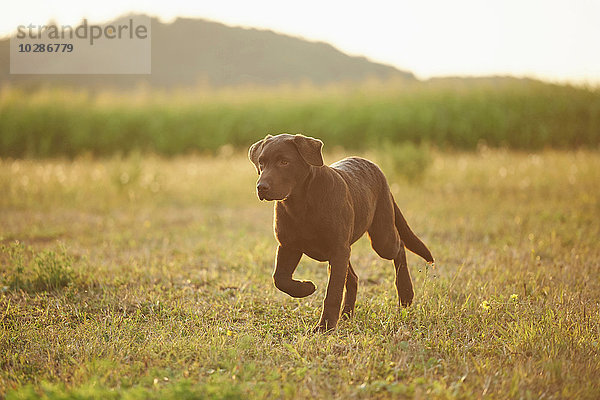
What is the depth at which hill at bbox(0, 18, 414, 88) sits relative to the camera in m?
34.4

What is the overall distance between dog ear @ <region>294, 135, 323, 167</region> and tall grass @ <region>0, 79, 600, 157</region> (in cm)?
1551

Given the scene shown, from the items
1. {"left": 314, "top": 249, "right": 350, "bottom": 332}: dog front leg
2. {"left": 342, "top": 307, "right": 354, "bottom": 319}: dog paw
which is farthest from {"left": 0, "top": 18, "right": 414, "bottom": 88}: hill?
{"left": 314, "top": 249, "right": 350, "bottom": 332}: dog front leg

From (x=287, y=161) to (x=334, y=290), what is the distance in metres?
1.03

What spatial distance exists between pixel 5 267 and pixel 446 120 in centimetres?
1649

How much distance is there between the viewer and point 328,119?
20484 millimetres

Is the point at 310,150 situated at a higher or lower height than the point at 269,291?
higher

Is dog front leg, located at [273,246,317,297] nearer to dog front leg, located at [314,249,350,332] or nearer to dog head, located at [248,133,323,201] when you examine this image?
dog front leg, located at [314,249,350,332]

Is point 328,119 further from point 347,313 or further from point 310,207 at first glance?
point 310,207

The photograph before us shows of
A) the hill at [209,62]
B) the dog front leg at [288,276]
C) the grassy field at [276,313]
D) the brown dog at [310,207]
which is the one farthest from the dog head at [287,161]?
the hill at [209,62]

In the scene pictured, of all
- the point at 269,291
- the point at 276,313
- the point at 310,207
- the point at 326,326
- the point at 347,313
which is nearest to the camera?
the point at 310,207

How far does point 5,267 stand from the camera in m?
6.33

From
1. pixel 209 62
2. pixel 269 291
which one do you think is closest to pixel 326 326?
pixel 269 291

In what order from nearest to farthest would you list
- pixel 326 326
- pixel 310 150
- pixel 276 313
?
pixel 310 150 → pixel 326 326 → pixel 276 313

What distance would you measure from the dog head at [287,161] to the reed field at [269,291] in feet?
3.79
